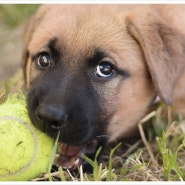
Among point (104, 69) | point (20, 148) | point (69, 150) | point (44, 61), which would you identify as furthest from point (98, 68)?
point (20, 148)

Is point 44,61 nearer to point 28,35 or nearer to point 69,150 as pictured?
point 28,35

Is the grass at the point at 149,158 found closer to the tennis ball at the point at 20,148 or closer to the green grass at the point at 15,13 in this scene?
the tennis ball at the point at 20,148

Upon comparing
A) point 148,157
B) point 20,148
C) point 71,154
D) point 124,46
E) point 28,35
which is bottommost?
point 148,157

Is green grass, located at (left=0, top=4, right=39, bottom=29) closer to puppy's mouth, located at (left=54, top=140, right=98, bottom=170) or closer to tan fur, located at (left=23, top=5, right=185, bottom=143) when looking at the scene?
tan fur, located at (left=23, top=5, right=185, bottom=143)

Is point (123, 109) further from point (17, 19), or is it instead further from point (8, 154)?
point (17, 19)

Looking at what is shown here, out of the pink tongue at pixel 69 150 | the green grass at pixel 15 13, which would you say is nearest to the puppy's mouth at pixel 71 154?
the pink tongue at pixel 69 150

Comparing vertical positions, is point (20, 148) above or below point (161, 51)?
below
